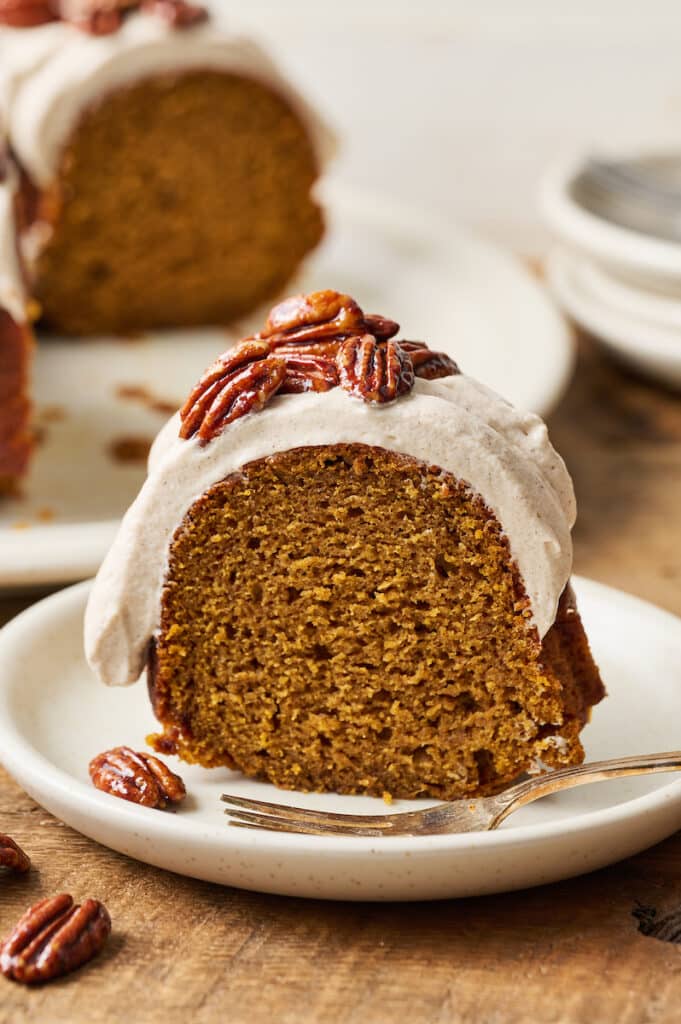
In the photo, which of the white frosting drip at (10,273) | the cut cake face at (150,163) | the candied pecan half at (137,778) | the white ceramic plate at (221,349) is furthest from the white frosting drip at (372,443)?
the cut cake face at (150,163)

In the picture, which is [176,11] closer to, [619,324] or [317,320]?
[619,324]

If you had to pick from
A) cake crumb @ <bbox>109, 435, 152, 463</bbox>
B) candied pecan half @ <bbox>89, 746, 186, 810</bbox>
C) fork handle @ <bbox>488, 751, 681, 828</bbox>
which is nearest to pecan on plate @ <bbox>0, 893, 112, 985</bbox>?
candied pecan half @ <bbox>89, 746, 186, 810</bbox>

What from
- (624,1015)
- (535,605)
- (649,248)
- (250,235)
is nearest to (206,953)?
(624,1015)

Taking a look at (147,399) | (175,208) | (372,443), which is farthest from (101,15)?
(372,443)

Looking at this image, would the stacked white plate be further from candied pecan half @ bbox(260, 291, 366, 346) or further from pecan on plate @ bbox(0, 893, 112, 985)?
pecan on plate @ bbox(0, 893, 112, 985)

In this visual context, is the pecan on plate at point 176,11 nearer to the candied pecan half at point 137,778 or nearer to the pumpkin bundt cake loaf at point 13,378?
the pumpkin bundt cake loaf at point 13,378

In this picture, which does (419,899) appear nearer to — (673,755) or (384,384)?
(673,755)
